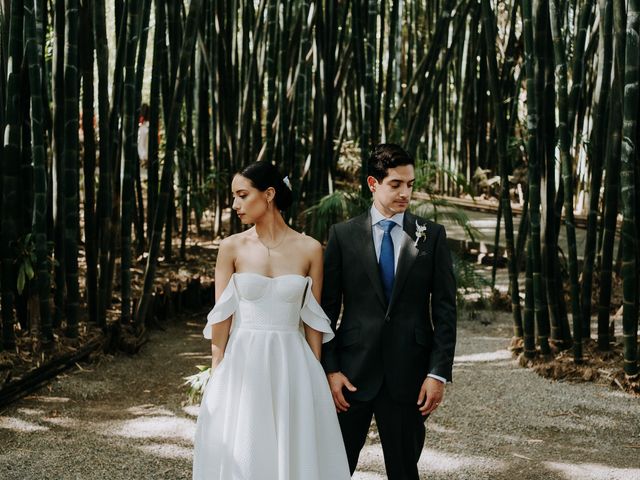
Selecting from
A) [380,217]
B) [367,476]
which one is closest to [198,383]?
[367,476]

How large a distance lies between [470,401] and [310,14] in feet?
8.01

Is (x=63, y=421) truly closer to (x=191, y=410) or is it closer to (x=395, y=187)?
(x=191, y=410)

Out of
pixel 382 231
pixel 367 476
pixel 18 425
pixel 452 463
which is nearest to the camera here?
pixel 382 231

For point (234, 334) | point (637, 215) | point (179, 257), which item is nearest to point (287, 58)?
point (179, 257)

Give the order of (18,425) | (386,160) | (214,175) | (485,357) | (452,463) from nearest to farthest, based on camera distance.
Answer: (386,160)
(452,463)
(18,425)
(485,357)
(214,175)

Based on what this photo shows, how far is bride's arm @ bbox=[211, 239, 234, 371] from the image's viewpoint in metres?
1.78

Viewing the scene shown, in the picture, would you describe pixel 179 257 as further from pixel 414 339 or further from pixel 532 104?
pixel 414 339

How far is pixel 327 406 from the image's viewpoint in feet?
5.74

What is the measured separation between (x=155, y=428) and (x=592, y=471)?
4.60 ft

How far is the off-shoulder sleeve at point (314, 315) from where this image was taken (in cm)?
176

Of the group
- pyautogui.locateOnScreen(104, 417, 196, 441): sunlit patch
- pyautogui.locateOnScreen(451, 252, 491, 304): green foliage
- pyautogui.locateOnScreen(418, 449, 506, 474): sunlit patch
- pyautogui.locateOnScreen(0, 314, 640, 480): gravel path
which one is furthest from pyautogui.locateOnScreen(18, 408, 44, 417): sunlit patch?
pyautogui.locateOnScreen(451, 252, 491, 304): green foliage

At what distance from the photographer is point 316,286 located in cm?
179

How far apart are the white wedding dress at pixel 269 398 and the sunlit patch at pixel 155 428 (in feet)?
3.53

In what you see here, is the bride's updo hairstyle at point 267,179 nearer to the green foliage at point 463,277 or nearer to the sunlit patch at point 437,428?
the sunlit patch at point 437,428
